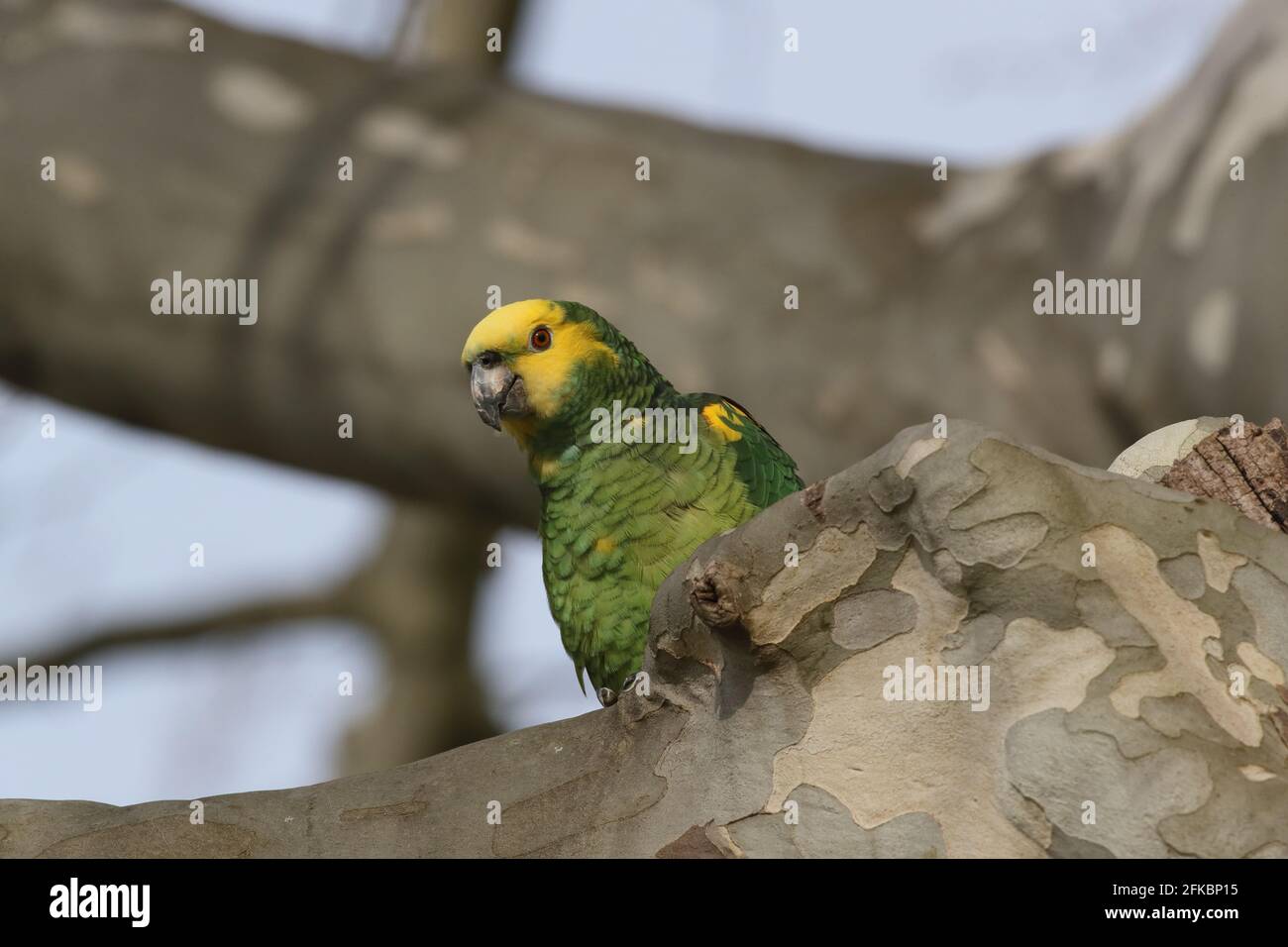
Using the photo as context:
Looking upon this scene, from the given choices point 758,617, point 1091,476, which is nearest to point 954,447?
point 1091,476

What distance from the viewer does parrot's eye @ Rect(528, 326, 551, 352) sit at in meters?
3.14

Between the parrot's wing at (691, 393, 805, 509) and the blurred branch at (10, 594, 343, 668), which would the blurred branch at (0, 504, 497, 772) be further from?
the parrot's wing at (691, 393, 805, 509)

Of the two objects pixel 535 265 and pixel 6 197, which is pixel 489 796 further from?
pixel 6 197

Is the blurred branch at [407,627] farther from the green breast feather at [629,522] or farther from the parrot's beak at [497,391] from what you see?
the green breast feather at [629,522]

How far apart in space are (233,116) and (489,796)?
2.82 m

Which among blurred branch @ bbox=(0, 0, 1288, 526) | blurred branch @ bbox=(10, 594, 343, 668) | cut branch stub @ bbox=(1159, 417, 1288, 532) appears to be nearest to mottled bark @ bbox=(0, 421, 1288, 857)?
cut branch stub @ bbox=(1159, 417, 1288, 532)

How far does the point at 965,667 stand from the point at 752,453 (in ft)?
3.87

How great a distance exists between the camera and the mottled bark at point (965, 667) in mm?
1876

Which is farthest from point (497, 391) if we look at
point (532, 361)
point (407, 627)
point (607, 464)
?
point (407, 627)

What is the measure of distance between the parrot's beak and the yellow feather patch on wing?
40cm

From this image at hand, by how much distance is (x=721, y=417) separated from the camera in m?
3.16

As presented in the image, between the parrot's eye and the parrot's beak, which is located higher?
the parrot's eye

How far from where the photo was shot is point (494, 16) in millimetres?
5863

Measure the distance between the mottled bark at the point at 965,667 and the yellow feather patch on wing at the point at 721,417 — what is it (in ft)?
3.21
